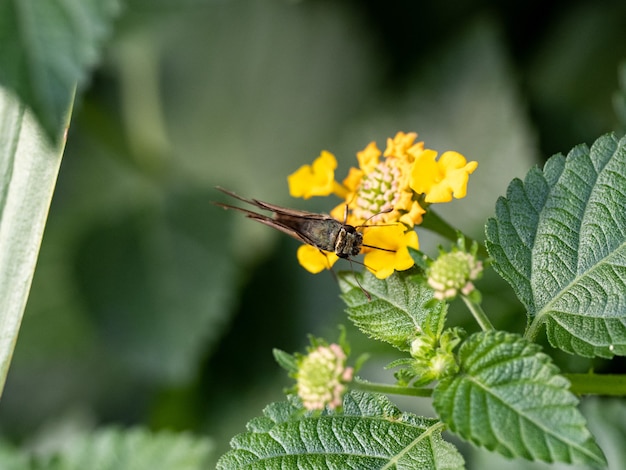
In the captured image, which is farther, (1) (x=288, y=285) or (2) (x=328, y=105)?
(2) (x=328, y=105)

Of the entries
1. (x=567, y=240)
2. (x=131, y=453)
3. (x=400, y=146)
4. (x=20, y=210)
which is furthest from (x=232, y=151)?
(x=567, y=240)

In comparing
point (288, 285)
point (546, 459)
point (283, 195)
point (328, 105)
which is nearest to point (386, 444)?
point (546, 459)

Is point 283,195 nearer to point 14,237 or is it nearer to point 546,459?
point 14,237

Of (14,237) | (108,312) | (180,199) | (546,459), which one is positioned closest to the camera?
(546,459)

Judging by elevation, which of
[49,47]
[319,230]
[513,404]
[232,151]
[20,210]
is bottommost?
[513,404]

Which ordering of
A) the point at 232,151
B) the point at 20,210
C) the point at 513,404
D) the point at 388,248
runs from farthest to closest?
the point at 232,151
the point at 20,210
the point at 388,248
the point at 513,404

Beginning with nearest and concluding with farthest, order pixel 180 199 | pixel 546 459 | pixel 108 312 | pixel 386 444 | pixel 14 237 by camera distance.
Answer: pixel 546 459 < pixel 386 444 < pixel 14 237 < pixel 108 312 < pixel 180 199

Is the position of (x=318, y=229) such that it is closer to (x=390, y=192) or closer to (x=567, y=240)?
(x=390, y=192)
